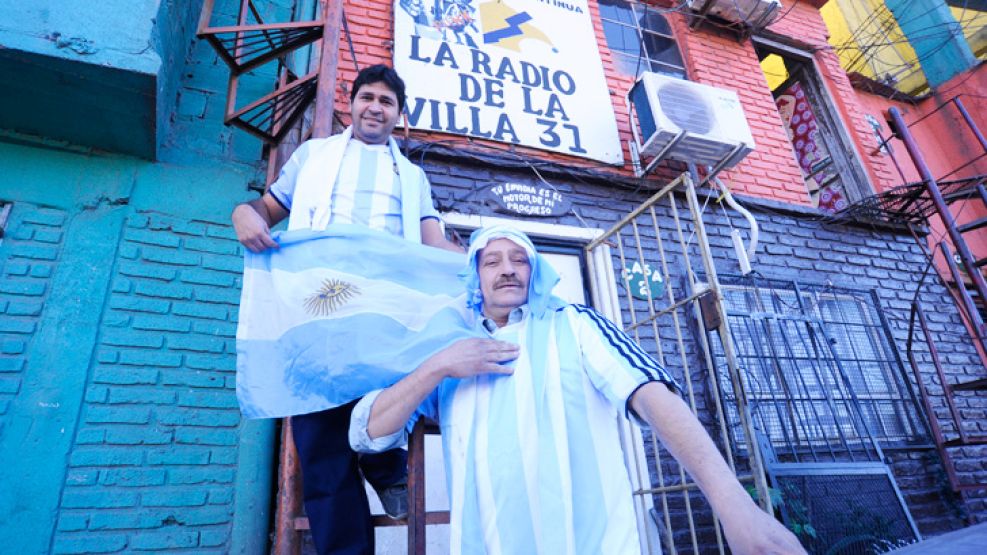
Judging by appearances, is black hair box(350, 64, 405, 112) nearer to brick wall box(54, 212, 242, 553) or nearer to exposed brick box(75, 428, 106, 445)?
brick wall box(54, 212, 242, 553)

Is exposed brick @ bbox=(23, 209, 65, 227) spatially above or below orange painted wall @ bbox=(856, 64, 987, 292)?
below

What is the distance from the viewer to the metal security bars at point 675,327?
289 centimetres

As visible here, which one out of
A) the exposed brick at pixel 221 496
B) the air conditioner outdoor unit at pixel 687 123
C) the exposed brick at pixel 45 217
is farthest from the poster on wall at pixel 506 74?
the exposed brick at pixel 221 496

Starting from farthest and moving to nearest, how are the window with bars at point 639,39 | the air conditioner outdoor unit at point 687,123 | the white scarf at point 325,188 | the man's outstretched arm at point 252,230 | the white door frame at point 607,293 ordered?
the window with bars at point 639,39 < the air conditioner outdoor unit at point 687,123 < the white door frame at point 607,293 < the white scarf at point 325,188 < the man's outstretched arm at point 252,230

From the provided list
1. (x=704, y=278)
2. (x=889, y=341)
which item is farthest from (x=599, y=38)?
(x=889, y=341)

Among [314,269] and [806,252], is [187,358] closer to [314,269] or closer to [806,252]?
[314,269]

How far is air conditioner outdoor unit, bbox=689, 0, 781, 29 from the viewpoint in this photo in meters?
5.51

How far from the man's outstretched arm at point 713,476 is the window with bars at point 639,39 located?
4684 mm

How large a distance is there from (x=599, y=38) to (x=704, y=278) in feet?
8.38

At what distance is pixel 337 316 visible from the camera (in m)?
1.71

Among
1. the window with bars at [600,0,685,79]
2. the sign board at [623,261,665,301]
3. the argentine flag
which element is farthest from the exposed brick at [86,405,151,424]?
the window with bars at [600,0,685,79]

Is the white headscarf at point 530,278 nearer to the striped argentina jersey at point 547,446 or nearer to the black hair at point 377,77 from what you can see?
the striped argentina jersey at point 547,446

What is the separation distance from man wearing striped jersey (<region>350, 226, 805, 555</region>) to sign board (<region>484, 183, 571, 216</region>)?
2299 mm

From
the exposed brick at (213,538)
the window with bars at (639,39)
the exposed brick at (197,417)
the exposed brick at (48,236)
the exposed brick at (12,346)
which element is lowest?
the exposed brick at (213,538)
